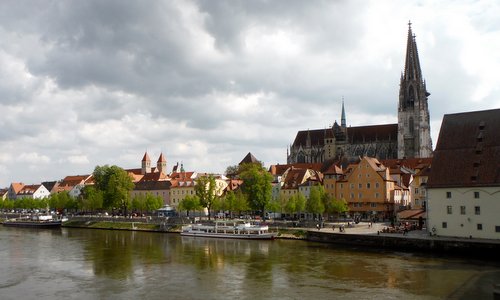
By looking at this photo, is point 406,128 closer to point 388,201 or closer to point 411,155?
point 411,155

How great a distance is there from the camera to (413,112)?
563 ft

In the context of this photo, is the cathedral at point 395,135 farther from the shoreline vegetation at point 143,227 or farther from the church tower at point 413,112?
the shoreline vegetation at point 143,227

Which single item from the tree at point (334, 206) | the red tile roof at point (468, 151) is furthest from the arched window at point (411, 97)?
the red tile roof at point (468, 151)

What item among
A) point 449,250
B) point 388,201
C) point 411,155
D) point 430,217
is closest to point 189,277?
point 449,250

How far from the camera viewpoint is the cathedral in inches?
6658

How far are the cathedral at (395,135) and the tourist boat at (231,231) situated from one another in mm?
89261

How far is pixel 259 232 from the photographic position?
269 ft

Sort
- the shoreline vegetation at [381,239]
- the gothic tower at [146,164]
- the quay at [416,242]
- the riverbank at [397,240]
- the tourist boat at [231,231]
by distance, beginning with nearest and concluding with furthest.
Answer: the quay at [416,242]
the riverbank at [397,240]
the shoreline vegetation at [381,239]
the tourist boat at [231,231]
the gothic tower at [146,164]

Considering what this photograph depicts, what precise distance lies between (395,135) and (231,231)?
106887mm

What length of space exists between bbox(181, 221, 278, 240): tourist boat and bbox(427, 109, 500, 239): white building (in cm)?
2671

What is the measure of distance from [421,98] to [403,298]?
145 m

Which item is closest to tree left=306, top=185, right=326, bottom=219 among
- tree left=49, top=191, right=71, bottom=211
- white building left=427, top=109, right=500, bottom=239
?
white building left=427, top=109, right=500, bottom=239

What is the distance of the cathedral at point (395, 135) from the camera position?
169 m

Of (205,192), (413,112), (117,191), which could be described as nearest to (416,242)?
(205,192)
